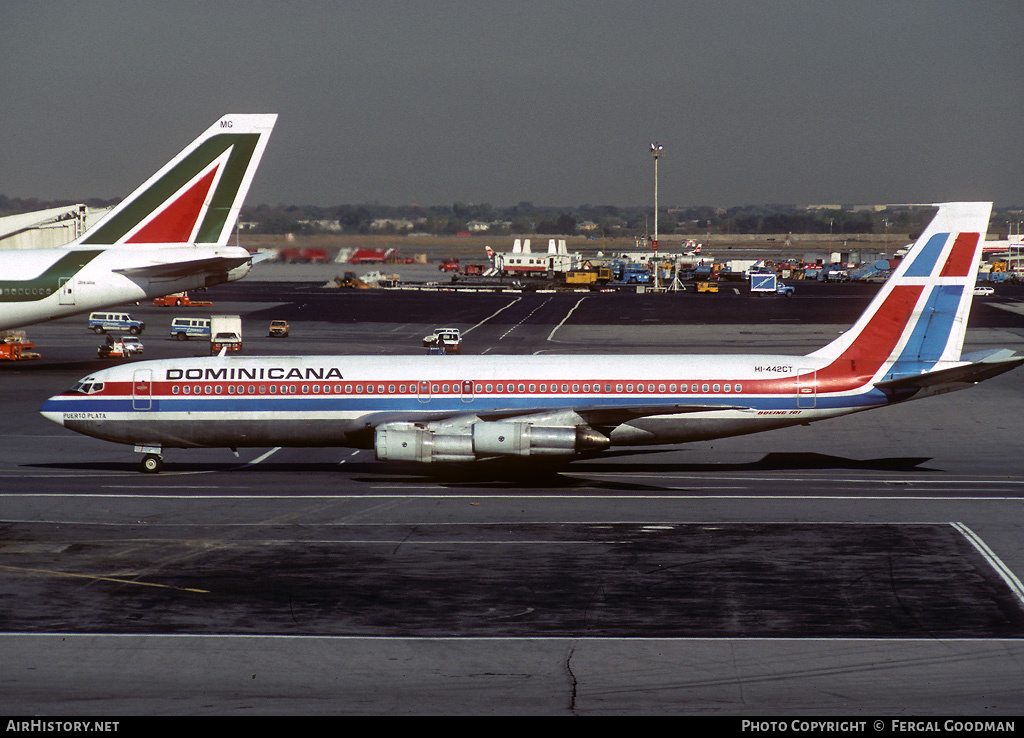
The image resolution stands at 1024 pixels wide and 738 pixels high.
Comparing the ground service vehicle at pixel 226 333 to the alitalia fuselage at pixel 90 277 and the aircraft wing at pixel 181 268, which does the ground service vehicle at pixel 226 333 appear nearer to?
the alitalia fuselage at pixel 90 277

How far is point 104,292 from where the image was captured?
64.3m

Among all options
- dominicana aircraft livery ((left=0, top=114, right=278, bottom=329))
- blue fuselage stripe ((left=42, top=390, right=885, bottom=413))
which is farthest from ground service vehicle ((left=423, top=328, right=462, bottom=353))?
blue fuselage stripe ((left=42, top=390, right=885, bottom=413))

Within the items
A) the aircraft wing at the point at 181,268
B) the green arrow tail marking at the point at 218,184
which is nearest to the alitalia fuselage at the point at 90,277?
the aircraft wing at the point at 181,268

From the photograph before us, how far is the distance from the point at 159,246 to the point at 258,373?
883 inches

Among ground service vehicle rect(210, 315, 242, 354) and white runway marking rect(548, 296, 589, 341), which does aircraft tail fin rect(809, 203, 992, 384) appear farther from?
white runway marking rect(548, 296, 589, 341)

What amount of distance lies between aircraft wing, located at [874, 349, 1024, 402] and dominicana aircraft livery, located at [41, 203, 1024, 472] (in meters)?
0.09

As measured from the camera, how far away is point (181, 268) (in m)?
61.0

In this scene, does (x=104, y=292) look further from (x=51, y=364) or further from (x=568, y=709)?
(x=568, y=709)

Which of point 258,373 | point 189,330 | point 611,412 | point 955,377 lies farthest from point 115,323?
point 955,377

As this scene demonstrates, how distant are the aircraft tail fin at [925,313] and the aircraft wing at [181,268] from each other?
1315 inches

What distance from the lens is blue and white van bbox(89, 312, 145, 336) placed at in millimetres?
100938

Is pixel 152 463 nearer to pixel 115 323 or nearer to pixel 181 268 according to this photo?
pixel 181 268

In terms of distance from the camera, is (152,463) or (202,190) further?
(202,190)

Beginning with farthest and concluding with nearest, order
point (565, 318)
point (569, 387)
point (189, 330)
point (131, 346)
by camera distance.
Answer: point (565, 318)
point (189, 330)
point (131, 346)
point (569, 387)
